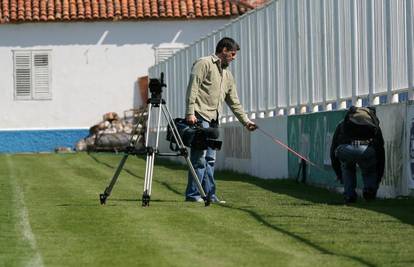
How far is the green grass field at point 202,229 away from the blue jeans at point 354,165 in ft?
1.05

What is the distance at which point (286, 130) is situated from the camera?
24344 mm

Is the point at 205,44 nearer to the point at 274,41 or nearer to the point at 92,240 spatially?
the point at 274,41

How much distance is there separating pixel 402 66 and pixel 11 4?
34070mm

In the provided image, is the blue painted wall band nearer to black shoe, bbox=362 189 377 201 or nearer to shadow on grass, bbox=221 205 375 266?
black shoe, bbox=362 189 377 201

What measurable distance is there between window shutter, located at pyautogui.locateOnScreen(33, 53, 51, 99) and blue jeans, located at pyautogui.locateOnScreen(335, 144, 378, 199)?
33.7m

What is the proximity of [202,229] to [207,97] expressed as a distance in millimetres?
4254

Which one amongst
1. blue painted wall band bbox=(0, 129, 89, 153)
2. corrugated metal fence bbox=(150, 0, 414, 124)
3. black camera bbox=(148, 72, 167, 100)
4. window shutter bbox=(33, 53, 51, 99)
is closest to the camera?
black camera bbox=(148, 72, 167, 100)

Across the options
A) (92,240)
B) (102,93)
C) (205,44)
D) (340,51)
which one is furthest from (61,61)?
(92,240)

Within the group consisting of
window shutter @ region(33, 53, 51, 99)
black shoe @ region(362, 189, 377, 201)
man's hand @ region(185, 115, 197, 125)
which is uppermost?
window shutter @ region(33, 53, 51, 99)

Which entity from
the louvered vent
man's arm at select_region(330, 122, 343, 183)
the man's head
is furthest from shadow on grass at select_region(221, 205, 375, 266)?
the louvered vent

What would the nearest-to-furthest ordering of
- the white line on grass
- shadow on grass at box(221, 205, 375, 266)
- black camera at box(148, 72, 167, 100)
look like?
shadow on grass at box(221, 205, 375, 266)
the white line on grass
black camera at box(148, 72, 167, 100)

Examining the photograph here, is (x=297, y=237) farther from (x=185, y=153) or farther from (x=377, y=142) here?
(x=377, y=142)

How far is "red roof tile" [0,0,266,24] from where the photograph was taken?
164 ft

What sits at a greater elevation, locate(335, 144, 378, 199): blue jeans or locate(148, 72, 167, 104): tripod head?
locate(148, 72, 167, 104): tripod head
